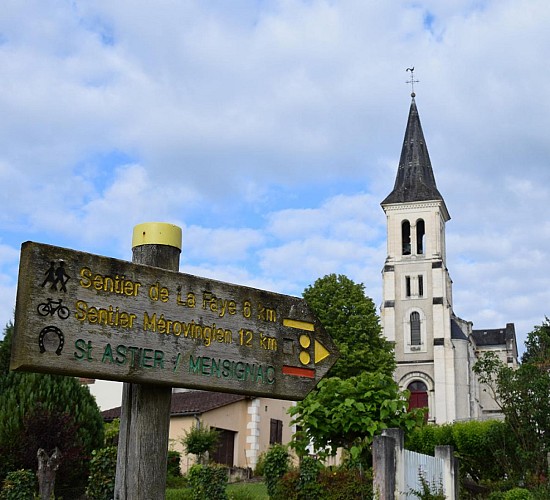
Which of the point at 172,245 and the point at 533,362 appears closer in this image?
the point at 172,245

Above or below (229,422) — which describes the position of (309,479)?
below

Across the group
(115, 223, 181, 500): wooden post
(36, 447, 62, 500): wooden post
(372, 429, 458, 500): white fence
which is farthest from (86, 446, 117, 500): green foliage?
(115, 223, 181, 500): wooden post

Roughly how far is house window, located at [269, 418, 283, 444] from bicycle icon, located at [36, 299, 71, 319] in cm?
3268

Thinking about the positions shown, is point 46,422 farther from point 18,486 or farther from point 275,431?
point 275,431

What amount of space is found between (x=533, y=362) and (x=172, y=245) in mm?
23549

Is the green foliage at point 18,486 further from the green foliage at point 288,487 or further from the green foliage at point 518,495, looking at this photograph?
the green foliage at point 518,495

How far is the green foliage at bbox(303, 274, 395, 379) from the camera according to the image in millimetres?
43562

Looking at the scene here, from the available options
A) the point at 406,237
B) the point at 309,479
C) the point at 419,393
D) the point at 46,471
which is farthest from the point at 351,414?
the point at 406,237

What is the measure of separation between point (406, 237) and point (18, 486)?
2330 inches

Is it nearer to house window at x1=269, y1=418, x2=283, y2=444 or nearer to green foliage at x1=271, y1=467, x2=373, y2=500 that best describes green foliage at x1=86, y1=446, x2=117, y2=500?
green foliage at x1=271, y1=467, x2=373, y2=500

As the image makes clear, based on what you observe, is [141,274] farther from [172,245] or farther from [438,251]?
[438,251]

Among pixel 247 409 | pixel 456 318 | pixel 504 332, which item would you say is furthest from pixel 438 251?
pixel 247 409

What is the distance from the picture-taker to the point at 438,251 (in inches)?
2778

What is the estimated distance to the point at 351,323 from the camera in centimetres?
4612
